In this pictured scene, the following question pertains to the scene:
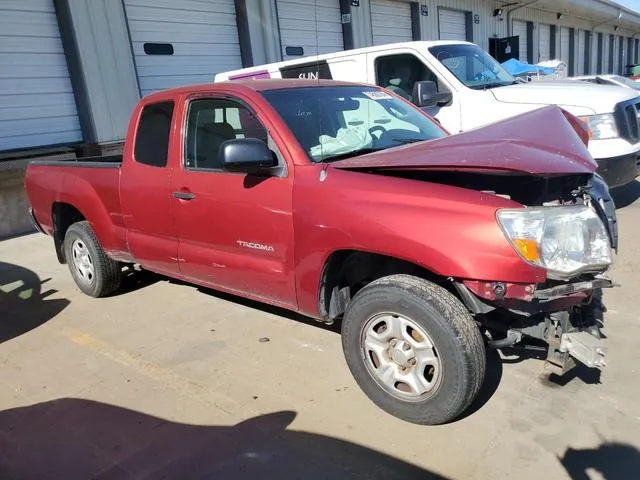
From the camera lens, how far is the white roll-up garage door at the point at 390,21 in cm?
1677

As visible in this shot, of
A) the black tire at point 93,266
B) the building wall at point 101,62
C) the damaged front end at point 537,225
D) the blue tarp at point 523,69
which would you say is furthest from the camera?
the blue tarp at point 523,69

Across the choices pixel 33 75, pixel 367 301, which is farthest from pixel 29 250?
pixel 367 301

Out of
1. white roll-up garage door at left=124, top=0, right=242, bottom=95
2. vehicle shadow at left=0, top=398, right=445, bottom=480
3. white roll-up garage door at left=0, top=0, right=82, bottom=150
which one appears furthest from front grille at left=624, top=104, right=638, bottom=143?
white roll-up garage door at left=0, top=0, right=82, bottom=150

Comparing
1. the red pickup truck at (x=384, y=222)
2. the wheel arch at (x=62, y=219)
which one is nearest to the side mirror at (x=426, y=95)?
the red pickup truck at (x=384, y=222)

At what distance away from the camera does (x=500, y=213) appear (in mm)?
2551

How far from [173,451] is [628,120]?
6.14 metres

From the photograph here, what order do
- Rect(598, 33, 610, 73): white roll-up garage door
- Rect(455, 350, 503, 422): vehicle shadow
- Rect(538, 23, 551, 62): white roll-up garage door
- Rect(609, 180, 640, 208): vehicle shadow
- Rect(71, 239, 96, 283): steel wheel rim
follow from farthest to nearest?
Rect(598, 33, 610, 73): white roll-up garage door → Rect(538, 23, 551, 62): white roll-up garage door → Rect(609, 180, 640, 208): vehicle shadow → Rect(71, 239, 96, 283): steel wheel rim → Rect(455, 350, 503, 422): vehicle shadow

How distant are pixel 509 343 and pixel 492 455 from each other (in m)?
0.56

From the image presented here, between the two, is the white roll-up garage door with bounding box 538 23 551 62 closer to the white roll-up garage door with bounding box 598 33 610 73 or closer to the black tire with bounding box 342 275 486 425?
the white roll-up garage door with bounding box 598 33 610 73

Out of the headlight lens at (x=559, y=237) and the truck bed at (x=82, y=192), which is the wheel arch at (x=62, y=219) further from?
the headlight lens at (x=559, y=237)

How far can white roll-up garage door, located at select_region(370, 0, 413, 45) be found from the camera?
660 inches

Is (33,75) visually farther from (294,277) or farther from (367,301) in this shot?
(367,301)

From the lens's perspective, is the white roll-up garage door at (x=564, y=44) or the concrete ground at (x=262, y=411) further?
the white roll-up garage door at (x=564, y=44)

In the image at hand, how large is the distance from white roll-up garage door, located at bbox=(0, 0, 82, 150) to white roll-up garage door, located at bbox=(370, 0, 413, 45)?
9.87 m
